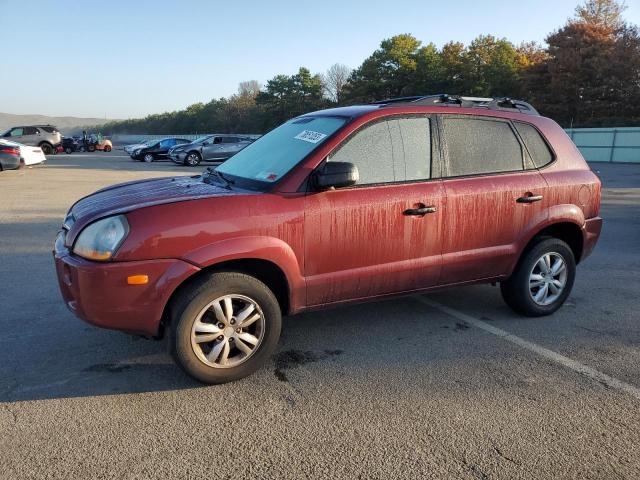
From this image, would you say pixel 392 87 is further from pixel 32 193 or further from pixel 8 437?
pixel 8 437

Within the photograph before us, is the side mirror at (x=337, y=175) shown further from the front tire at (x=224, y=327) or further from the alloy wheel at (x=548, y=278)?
the alloy wheel at (x=548, y=278)

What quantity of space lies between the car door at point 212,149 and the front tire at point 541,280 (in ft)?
77.7

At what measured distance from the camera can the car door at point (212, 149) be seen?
26.3m

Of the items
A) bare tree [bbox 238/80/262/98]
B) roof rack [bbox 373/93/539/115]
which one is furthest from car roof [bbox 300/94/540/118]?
bare tree [bbox 238/80/262/98]

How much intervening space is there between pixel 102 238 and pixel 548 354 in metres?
3.26

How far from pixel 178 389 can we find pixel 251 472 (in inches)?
39.1

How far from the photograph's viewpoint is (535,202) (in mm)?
4199

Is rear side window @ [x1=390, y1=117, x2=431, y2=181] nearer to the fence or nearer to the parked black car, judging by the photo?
the parked black car

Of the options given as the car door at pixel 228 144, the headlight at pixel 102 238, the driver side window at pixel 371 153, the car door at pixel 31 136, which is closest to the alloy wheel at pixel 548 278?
the driver side window at pixel 371 153

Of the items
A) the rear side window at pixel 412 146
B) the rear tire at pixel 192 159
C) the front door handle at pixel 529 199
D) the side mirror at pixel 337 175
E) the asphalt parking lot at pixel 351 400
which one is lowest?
the asphalt parking lot at pixel 351 400

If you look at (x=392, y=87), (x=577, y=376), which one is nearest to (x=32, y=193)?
(x=577, y=376)

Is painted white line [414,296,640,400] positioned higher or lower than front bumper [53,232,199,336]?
lower

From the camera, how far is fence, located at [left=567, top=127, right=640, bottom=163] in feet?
99.3

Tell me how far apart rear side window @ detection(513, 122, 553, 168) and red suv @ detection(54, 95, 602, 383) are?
0.01 metres
